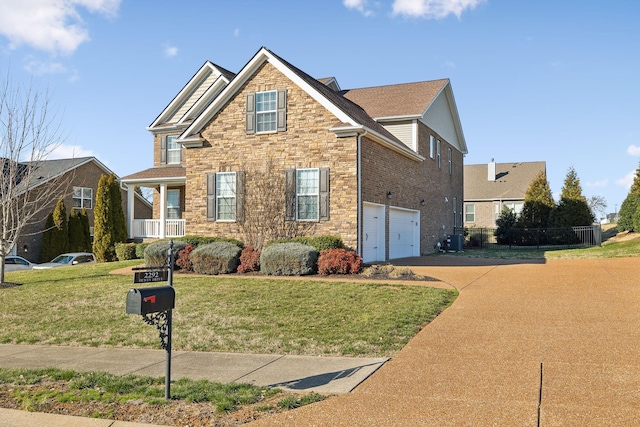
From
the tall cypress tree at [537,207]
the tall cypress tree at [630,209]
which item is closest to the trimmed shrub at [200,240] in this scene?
the tall cypress tree at [630,209]

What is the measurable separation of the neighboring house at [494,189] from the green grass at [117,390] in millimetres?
45276

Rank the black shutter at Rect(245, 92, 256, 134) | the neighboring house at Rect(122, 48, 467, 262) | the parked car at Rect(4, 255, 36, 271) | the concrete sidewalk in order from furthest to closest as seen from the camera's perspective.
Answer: the parked car at Rect(4, 255, 36, 271)
the black shutter at Rect(245, 92, 256, 134)
the neighboring house at Rect(122, 48, 467, 262)
the concrete sidewalk

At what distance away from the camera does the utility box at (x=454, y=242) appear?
3136cm

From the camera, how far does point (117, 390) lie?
640 cm

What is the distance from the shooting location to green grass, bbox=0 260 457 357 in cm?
882

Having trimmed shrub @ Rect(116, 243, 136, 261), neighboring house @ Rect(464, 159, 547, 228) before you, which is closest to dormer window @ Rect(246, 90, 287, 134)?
trimmed shrub @ Rect(116, 243, 136, 261)

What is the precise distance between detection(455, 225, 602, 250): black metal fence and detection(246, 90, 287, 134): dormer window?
1773 cm

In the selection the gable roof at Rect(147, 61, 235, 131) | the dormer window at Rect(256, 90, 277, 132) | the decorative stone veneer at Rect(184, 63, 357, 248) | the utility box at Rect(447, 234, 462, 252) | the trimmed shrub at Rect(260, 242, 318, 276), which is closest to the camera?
the trimmed shrub at Rect(260, 242, 318, 276)

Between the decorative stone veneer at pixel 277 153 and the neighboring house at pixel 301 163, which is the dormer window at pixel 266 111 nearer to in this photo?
the neighboring house at pixel 301 163

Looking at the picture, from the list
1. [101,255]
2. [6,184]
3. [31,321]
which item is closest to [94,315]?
[31,321]

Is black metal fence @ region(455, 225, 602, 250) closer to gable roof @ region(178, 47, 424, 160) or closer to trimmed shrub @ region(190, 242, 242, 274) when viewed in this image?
gable roof @ region(178, 47, 424, 160)

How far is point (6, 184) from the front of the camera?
20281 millimetres

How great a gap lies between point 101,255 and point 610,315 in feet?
79.9

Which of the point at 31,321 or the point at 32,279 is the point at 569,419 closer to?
the point at 31,321
